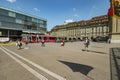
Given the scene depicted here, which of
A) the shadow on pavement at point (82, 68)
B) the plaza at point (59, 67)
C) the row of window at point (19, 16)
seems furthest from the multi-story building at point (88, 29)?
the shadow on pavement at point (82, 68)

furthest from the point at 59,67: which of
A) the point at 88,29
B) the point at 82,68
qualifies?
the point at 88,29

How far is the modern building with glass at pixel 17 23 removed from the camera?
66056mm

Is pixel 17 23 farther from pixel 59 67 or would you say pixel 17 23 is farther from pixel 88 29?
pixel 59 67

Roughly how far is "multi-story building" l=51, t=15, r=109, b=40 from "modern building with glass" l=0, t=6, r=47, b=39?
3494 cm

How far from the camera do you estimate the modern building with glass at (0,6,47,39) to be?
6606 centimetres

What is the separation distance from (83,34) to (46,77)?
337ft

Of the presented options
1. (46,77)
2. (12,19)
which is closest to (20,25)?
(12,19)

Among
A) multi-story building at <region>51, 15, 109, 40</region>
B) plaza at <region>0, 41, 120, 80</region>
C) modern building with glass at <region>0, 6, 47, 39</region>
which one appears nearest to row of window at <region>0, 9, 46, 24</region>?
modern building with glass at <region>0, 6, 47, 39</region>

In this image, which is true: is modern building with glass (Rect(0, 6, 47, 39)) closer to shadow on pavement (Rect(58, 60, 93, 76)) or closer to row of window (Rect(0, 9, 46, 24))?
row of window (Rect(0, 9, 46, 24))

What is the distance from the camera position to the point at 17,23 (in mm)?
73312

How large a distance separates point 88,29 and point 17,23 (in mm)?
56034

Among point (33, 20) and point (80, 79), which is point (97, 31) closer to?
point (33, 20)

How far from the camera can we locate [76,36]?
111562 mm

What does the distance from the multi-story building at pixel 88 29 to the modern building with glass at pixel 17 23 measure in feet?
115
